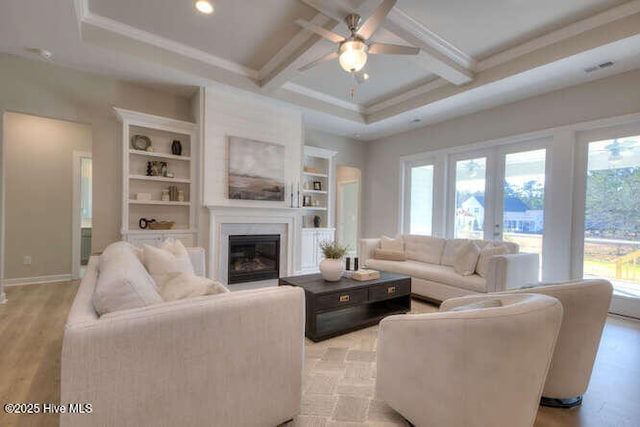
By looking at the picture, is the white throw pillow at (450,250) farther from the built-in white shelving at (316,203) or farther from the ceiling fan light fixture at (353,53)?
the ceiling fan light fixture at (353,53)

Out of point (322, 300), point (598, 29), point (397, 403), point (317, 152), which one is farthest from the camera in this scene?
point (317, 152)

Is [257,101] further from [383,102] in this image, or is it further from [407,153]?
[407,153]

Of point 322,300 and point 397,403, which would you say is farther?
point 322,300

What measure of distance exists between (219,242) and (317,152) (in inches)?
107

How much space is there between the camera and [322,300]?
260 cm

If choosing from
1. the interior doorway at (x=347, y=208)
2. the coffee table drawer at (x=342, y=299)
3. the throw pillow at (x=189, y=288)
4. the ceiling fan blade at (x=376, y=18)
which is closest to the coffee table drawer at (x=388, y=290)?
the coffee table drawer at (x=342, y=299)

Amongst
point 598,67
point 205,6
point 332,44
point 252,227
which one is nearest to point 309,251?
point 252,227

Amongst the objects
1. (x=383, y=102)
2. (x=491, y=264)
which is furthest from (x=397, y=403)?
(x=383, y=102)

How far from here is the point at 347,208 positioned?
311 inches

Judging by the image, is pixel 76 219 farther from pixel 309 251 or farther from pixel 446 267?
pixel 446 267

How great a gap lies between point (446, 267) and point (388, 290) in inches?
55.6

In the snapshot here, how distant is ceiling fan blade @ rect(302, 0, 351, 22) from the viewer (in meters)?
2.49

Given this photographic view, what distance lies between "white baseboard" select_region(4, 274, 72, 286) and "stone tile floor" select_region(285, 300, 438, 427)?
14.7 feet

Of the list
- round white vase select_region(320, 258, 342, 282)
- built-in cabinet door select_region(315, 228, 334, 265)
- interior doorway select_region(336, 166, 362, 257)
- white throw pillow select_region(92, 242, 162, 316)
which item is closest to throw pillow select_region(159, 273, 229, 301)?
white throw pillow select_region(92, 242, 162, 316)
